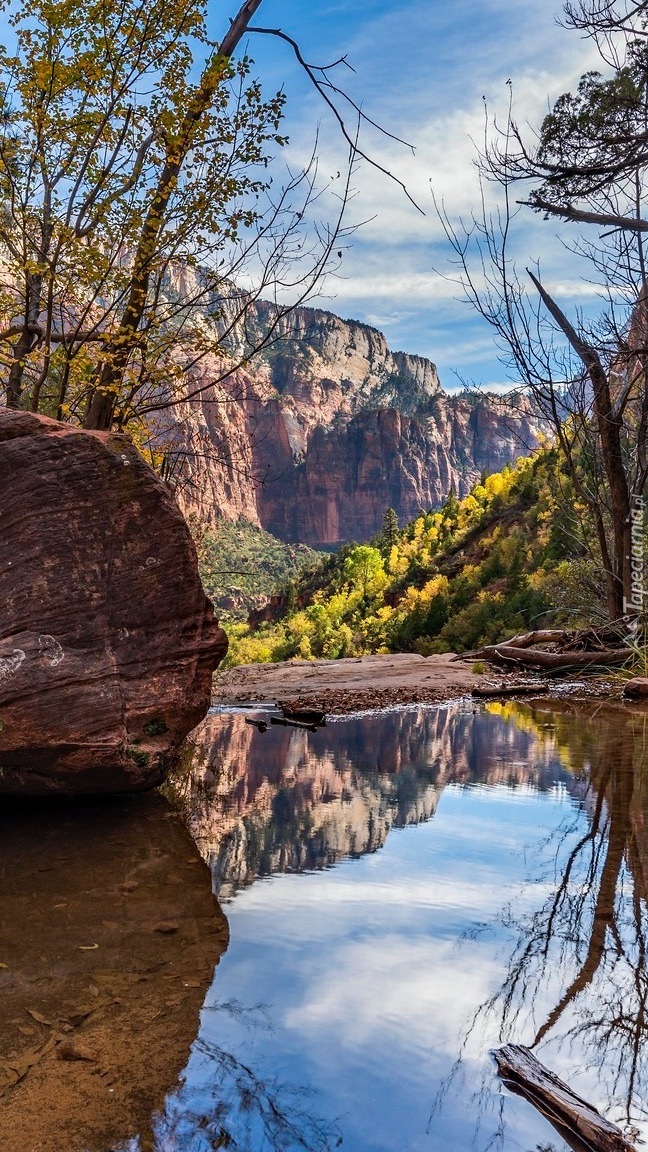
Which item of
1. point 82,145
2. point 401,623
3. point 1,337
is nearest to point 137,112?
point 82,145

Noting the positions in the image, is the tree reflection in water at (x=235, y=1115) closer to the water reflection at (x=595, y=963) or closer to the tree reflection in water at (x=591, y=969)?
the tree reflection in water at (x=591, y=969)

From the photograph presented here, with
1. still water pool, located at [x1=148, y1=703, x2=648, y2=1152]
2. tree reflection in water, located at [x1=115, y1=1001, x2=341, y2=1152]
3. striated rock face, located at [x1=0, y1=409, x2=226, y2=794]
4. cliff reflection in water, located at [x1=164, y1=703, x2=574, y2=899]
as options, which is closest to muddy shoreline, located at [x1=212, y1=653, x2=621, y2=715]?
cliff reflection in water, located at [x1=164, y1=703, x2=574, y2=899]

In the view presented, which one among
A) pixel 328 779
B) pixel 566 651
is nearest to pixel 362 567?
pixel 566 651

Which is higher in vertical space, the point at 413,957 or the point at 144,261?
the point at 144,261

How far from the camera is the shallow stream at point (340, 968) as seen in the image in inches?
68.0

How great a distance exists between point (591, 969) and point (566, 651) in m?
9.67

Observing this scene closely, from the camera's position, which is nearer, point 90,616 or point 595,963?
point 595,963

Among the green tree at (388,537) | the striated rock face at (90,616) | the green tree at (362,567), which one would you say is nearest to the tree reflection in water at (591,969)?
the striated rock face at (90,616)

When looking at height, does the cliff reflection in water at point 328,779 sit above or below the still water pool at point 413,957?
below

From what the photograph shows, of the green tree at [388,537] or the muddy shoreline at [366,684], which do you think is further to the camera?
the green tree at [388,537]

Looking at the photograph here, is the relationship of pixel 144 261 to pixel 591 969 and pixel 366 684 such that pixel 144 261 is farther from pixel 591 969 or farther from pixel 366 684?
pixel 366 684

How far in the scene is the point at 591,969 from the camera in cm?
230

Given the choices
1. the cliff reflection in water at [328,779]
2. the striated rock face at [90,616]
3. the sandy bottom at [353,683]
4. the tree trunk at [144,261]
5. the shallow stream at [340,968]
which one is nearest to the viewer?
the shallow stream at [340,968]

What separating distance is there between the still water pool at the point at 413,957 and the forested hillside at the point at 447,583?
1197 cm
